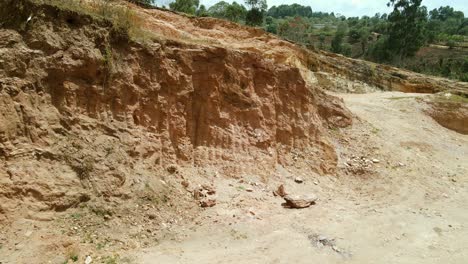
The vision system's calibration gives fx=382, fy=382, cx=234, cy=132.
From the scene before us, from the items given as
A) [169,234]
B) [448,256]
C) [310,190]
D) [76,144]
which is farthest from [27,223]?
[448,256]

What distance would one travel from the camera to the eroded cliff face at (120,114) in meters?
6.12

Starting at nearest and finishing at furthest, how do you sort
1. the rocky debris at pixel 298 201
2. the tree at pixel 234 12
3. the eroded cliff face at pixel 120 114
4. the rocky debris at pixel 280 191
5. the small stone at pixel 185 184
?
1. the eroded cliff face at pixel 120 114
2. the small stone at pixel 185 184
3. the rocky debris at pixel 298 201
4. the rocky debris at pixel 280 191
5. the tree at pixel 234 12

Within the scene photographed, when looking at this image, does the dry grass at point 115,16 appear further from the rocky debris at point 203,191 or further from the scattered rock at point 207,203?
the scattered rock at point 207,203

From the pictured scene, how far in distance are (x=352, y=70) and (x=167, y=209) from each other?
19589 millimetres

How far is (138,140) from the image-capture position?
752 centimetres

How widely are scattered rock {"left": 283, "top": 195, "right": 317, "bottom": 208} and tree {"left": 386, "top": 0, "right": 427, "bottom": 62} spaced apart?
39.2 m

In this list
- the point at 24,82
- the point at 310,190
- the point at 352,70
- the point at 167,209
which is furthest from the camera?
the point at 352,70

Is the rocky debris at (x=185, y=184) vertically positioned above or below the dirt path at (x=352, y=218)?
above

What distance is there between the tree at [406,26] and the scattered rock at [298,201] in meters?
39.2

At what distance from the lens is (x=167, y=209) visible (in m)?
6.98

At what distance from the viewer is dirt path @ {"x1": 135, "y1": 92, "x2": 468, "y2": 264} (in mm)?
6355

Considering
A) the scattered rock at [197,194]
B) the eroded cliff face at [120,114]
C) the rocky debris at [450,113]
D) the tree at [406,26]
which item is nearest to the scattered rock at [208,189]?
the scattered rock at [197,194]

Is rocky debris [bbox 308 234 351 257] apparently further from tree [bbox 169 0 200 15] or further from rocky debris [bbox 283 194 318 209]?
tree [bbox 169 0 200 15]

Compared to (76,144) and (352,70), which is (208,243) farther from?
(352,70)
